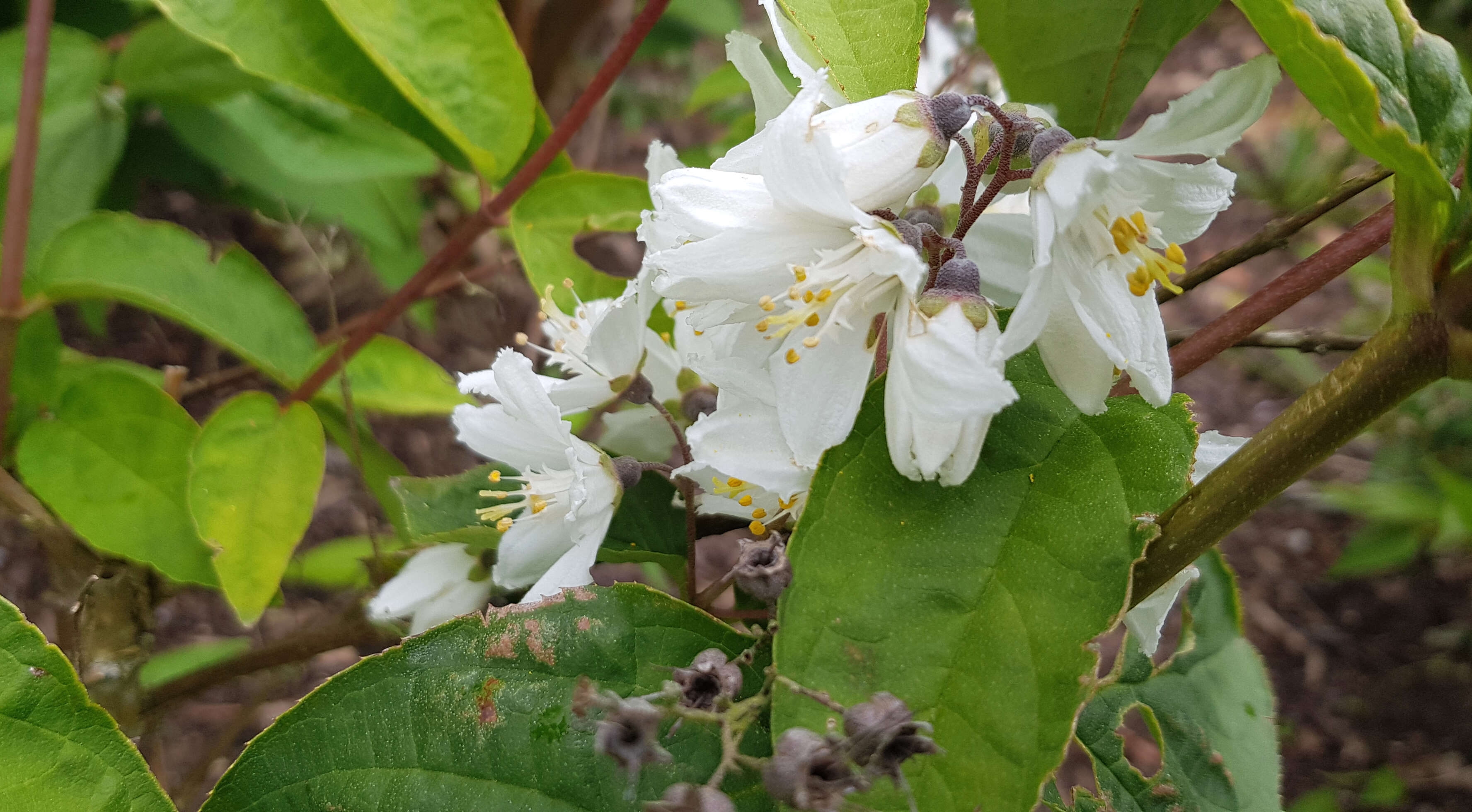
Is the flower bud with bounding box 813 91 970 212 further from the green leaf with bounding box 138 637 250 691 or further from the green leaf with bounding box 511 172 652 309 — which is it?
the green leaf with bounding box 138 637 250 691

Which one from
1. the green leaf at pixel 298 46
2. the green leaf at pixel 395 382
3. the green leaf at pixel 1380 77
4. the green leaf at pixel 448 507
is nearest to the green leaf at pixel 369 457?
the green leaf at pixel 395 382

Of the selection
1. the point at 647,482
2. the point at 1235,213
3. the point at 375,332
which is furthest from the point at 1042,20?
the point at 1235,213

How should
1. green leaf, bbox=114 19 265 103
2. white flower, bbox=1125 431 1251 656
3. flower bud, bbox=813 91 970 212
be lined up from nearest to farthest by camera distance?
flower bud, bbox=813 91 970 212 < white flower, bbox=1125 431 1251 656 < green leaf, bbox=114 19 265 103

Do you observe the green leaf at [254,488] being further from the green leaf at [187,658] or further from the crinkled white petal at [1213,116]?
the crinkled white petal at [1213,116]

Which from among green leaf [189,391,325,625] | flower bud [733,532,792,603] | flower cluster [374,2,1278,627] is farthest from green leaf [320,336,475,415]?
flower bud [733,532,792,603]

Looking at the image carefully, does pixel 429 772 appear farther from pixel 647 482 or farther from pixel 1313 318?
pixel 1313 318
